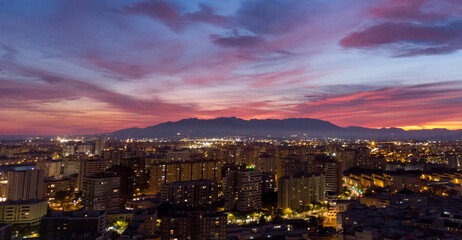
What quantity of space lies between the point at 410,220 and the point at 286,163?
11.4m

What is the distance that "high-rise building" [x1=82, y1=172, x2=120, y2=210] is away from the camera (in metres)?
15.1

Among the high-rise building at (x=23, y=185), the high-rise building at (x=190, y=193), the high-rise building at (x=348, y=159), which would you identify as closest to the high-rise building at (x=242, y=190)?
the high-rise building at (x=190, y=193)

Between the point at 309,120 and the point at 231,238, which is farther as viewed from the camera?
the point at 309,120

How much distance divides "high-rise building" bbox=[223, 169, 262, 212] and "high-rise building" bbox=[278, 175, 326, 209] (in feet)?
3.69

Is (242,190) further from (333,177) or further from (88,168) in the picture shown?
(88,168)

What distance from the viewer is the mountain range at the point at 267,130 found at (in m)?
111

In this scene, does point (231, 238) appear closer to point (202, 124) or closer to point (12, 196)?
point (12, 196)

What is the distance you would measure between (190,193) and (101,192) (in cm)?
405

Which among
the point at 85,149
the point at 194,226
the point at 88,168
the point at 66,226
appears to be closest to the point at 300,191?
the point at 194,226

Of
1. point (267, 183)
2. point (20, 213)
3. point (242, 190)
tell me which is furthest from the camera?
point (267, 183)

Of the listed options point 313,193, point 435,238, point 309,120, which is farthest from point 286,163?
point 309,120

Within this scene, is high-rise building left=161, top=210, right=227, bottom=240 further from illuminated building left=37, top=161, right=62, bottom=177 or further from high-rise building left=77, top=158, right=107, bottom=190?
illuminated building left=37, top=161, right=62, bottom=177

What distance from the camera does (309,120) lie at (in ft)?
420

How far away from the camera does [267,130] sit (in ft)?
387
